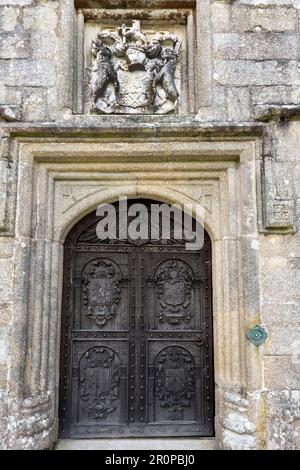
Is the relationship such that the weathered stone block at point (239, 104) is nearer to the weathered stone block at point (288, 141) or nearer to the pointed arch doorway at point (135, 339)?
the weathered stone block at point (288, 141)

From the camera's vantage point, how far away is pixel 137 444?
339cm

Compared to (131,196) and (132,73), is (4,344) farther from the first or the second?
A: (132,73)

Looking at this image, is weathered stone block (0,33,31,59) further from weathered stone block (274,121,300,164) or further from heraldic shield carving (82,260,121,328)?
weathered stone block (274,121,300,164)

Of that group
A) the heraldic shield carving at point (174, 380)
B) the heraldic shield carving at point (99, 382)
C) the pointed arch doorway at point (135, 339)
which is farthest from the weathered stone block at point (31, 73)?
the heraldic shield carving at point (174, 380)

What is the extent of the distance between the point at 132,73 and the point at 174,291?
72.3 inches

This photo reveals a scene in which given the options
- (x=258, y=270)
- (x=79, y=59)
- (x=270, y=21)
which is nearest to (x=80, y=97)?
(x=79, y=59)

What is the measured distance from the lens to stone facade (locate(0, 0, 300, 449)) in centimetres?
324

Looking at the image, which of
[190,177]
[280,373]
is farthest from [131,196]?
[280,373]

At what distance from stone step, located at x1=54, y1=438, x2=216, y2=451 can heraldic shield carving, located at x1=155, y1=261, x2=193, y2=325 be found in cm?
89

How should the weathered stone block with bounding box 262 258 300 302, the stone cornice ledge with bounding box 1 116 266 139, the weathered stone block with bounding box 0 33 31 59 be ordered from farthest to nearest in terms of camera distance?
the weathered stone block with bounding box 0 33 31 59 < the stone cornice ledge with bounding box 1 116 266 139 < the weathered stone block with bounding box 262 258 300 302

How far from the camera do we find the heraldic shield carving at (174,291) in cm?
364

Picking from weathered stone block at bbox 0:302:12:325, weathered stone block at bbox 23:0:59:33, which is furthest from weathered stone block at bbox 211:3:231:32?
weathered stone block at bbox 0:302:12:325

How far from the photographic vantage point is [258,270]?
3324 mm

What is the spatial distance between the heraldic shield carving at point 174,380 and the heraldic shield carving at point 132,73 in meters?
1.97
